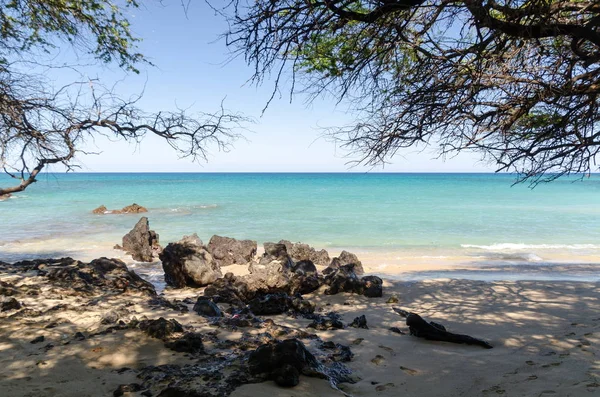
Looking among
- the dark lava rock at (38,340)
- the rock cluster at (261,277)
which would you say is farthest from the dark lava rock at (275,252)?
the dark lava rock at (38,340)

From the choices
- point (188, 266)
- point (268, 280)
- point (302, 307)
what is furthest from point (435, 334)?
point (188, 266)

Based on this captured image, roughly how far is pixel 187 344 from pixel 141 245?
29.6 ft

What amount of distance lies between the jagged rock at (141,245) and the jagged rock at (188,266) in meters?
3.42

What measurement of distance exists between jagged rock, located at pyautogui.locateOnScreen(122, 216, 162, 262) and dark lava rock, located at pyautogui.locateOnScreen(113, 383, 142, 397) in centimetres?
921

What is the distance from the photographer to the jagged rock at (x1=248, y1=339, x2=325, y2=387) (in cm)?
286

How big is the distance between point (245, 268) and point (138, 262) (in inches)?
133

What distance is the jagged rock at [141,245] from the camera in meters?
11.6

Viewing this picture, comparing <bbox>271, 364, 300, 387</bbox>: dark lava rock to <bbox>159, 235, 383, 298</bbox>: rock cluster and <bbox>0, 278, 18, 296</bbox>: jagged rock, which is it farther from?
<bbox>0, 278, 18, 296</bbox>: jagged rock

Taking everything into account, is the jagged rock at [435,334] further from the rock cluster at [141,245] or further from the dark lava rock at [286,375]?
the rock cluster at [141,245]

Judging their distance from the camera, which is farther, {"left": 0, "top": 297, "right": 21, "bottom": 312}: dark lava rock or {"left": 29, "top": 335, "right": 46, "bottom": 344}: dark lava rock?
{"left": 0, "top": 297, "right": 21, "bottom": 312}: dark lava rock

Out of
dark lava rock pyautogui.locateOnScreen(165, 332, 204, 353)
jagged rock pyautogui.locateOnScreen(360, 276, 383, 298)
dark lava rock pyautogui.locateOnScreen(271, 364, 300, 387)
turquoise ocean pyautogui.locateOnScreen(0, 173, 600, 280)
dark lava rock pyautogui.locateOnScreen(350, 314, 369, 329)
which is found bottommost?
turquoise ocean pyautogui.locateOnScreen(0, 173, 600, 280)

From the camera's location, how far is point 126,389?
2.76 m

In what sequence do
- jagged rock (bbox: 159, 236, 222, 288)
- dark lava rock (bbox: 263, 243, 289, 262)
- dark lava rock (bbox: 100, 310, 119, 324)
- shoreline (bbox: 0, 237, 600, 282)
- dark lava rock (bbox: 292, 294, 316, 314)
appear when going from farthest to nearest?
shoreline (bbox: 0, 237, 600, 282) < dark lava rock (bbox: 263, 243, 289, 262) < jagged rock (bbox: 159, 236, 222, 288) < dark lava rock (bbox: 292, 294, 316, 314) < dark lava rock (bbox: 100, 310, 119, 324)

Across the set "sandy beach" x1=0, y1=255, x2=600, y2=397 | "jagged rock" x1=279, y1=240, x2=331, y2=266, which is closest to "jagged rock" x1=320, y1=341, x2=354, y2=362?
"sandy beach" x1=0, y1=255, x2=600, y2=397
